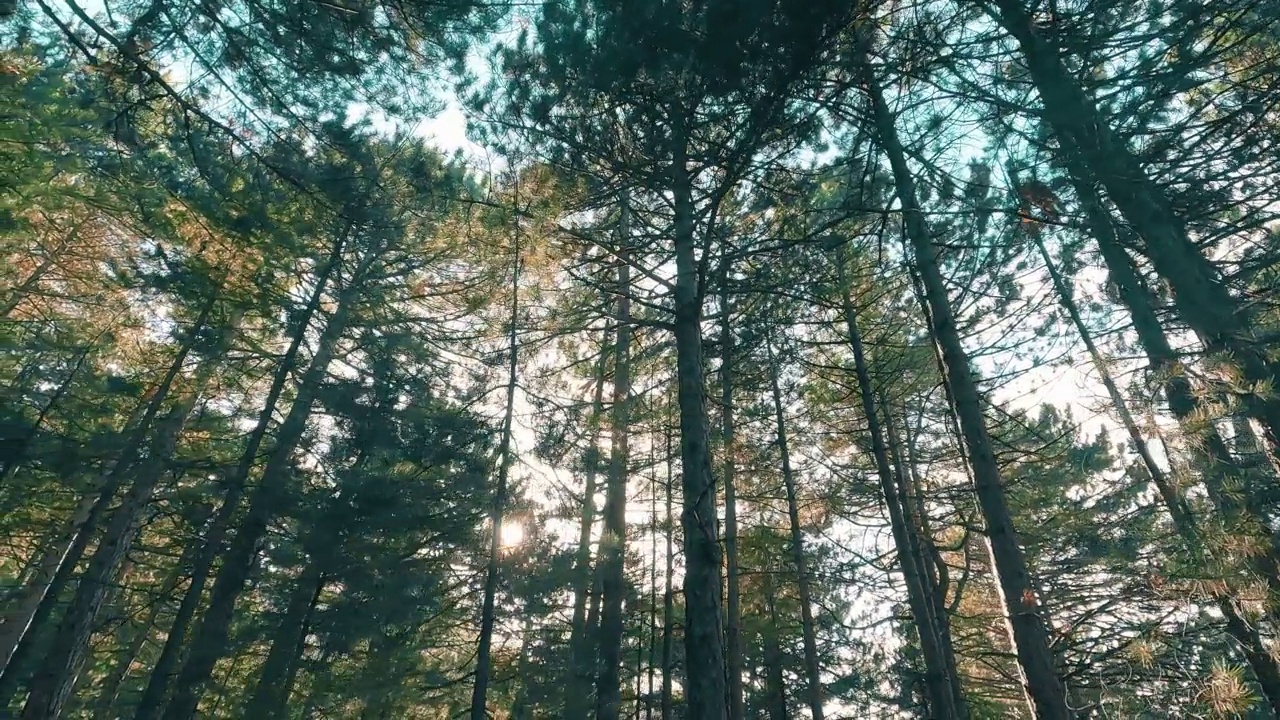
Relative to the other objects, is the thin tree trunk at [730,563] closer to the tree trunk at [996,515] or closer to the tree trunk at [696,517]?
the tree trunk at [696,517]

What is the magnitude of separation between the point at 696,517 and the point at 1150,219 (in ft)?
16.0

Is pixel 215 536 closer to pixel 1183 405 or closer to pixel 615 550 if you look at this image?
pixel 615 550

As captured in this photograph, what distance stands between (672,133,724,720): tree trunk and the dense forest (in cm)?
3

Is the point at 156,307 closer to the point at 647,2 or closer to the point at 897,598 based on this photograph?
the point at 647,2

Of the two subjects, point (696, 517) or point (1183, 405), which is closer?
point (696, 517)

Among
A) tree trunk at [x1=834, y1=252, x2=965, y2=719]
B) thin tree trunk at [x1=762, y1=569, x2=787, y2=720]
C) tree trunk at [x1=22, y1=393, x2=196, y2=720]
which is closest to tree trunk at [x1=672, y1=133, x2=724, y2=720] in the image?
tree trunk at [x1=834, y1=252, x2=965, y2=719]

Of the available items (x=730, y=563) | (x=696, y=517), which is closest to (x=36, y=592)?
(x=696, y=517)

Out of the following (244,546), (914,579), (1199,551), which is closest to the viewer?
(1199,551)

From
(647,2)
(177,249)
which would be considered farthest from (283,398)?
(647,2)

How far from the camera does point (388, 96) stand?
20.3 feet

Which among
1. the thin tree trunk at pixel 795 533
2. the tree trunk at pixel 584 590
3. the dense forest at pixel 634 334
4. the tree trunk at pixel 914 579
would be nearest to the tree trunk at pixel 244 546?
the dense forest at pixel 634 334

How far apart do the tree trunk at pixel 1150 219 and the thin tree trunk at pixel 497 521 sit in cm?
636

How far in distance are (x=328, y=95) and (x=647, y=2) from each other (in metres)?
3.40

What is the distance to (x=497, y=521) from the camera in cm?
878
